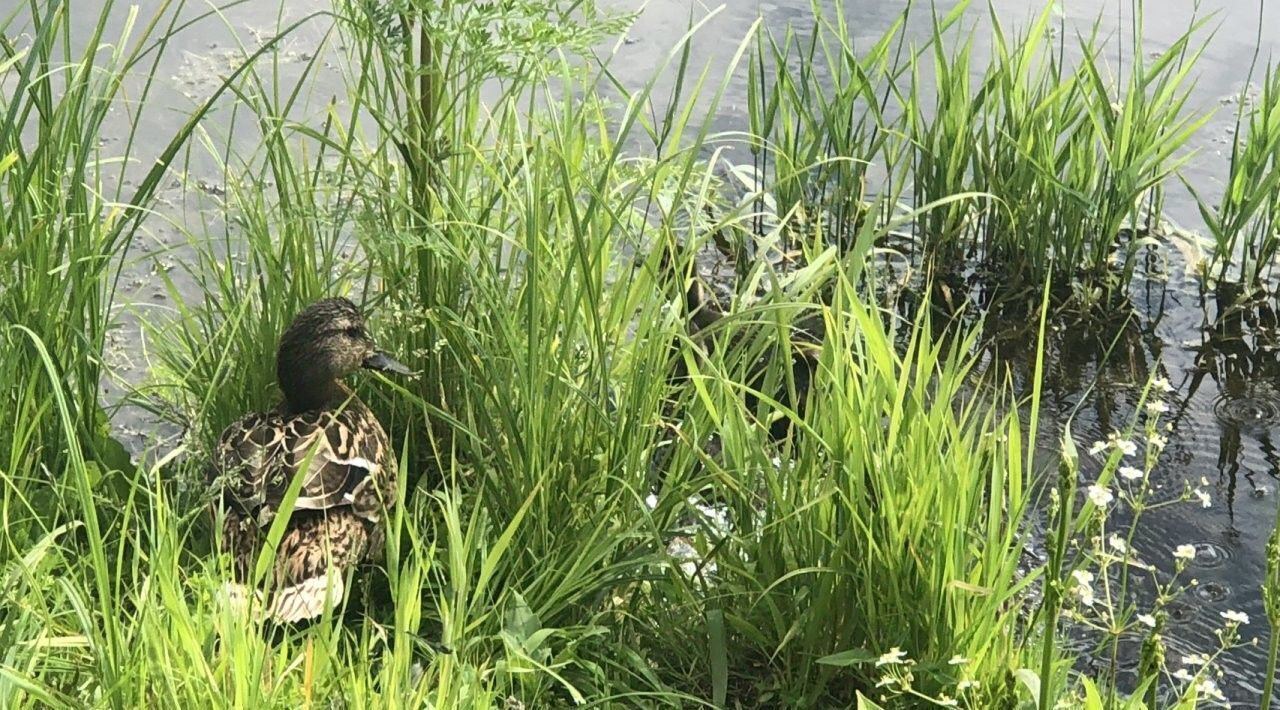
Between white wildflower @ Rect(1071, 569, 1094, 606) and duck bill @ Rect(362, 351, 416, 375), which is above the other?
duck bill @ Rect(362, 351, 416, 375)

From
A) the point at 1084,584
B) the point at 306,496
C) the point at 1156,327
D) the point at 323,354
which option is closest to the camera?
the point at 1084,584

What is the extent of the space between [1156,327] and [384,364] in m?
2.67

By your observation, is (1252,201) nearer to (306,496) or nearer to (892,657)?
(892,657)

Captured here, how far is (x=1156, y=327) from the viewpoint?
15.6ft

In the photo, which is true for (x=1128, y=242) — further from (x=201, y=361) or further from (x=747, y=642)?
(x=201, y=361)

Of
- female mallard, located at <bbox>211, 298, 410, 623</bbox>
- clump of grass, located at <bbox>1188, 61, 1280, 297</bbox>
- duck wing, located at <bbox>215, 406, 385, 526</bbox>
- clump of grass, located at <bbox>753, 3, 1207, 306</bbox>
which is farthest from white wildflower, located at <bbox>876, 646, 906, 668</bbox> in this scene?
clump of grass, located at <bbox>1188, 61, 1280, 297</bbox>

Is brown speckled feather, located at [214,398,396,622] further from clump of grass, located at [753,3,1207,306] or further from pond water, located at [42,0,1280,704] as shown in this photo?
clump of grass, located at [753,3,1207,306]

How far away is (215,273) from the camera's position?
3551 millimetres

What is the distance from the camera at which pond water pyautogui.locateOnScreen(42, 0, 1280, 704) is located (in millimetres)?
3666

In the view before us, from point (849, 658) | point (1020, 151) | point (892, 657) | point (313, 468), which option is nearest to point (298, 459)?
point (313, 468)

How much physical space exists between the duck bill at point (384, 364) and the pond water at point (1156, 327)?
1.63ft

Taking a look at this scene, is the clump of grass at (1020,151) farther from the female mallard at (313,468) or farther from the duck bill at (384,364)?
the female mallard at (313,468)

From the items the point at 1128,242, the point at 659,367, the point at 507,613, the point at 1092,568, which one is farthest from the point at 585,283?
the point at 1128,242

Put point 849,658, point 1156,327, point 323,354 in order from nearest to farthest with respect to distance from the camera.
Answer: point 849,658, point 323,354, point 1156,327
